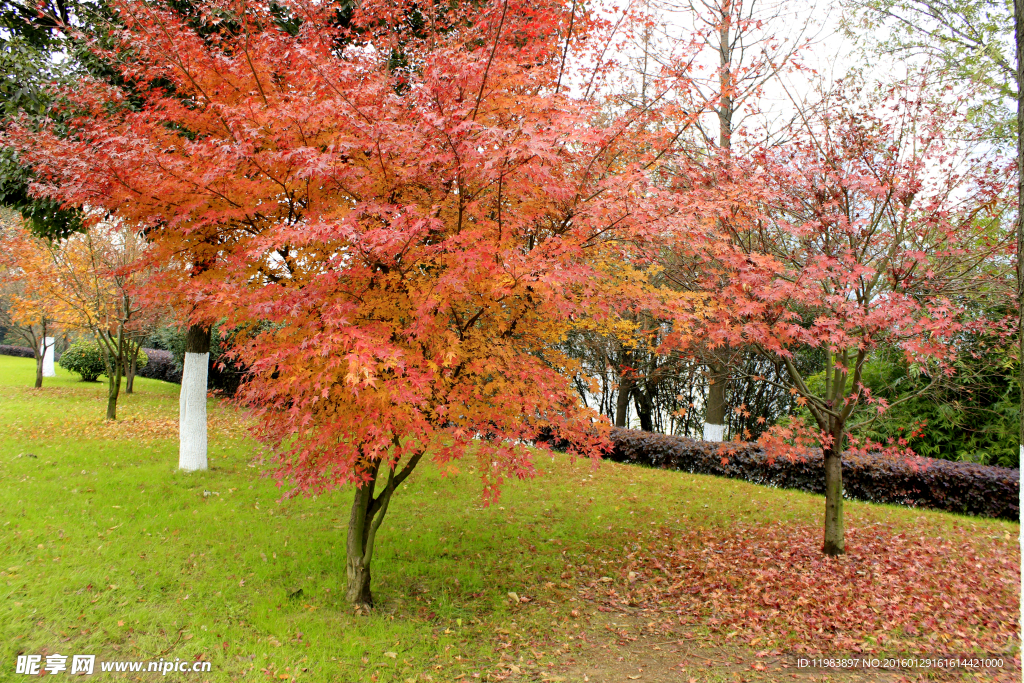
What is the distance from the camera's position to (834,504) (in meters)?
5.95

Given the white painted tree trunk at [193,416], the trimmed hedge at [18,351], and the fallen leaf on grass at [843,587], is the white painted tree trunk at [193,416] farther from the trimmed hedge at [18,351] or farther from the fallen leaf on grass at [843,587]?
the trimmed hedge at [18,351]

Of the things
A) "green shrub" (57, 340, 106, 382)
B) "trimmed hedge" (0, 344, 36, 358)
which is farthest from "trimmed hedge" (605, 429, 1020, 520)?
"trimmed hedge" (0, 344, 36, 358)

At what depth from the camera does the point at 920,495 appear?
27.6ft

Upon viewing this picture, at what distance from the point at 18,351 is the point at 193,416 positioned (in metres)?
28.9

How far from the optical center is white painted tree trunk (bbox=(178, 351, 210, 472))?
7613 millimetres

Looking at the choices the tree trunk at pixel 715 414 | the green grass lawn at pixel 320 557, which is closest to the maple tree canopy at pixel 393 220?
the green grass lawn at pixel 320 557

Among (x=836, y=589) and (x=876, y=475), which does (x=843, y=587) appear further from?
(x=876, y=475)

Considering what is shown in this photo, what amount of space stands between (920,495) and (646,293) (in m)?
6.84

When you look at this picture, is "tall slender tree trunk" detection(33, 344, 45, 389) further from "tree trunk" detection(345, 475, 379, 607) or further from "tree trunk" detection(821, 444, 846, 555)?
"tree trunk" detection(821, 444, 846, 555)

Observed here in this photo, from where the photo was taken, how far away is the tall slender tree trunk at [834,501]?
5922mm

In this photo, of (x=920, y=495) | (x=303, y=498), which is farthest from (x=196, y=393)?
(x=920, y=495)

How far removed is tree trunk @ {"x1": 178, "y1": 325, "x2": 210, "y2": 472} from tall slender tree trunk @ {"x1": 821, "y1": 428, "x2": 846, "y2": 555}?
7676 mm

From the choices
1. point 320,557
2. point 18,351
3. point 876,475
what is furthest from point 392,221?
point 18,351

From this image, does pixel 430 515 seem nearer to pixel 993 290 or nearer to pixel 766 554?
pixel 766 554
